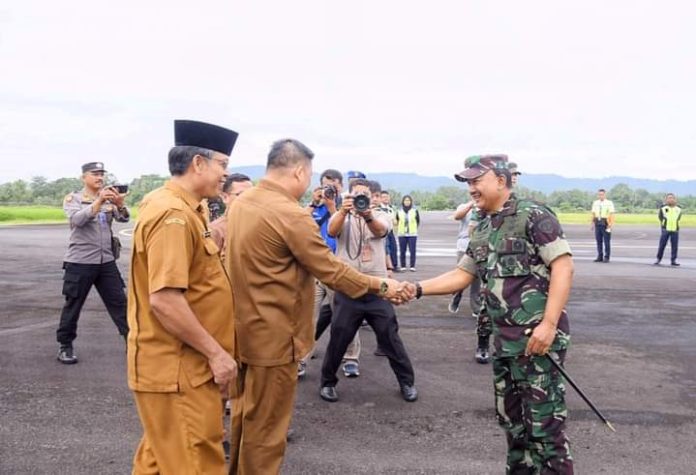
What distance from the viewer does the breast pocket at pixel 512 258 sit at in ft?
10.8

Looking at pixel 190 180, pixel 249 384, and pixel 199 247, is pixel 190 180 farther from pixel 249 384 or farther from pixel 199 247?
pixel 249 384

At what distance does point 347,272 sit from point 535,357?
1128mm

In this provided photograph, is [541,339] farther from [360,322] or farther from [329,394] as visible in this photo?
[329,394]

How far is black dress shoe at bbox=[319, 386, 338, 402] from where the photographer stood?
17.3 feet

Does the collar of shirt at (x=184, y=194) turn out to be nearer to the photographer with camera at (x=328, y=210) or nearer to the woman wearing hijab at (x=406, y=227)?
the photographer with camera at (x=328, y=210)

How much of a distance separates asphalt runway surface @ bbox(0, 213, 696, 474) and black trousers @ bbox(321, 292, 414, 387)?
268 mm

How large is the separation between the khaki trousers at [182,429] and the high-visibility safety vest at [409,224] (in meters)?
12.4

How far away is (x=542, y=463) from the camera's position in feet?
10.9

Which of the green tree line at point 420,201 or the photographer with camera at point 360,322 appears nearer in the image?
the photographer with camera at point 360,322

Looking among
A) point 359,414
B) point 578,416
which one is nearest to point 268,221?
point 359,414

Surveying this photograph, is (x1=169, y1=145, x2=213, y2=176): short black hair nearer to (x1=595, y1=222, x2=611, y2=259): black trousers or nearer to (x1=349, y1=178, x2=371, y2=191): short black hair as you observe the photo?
(x1=349, y1=178, x2=371, y2=191): short black hair

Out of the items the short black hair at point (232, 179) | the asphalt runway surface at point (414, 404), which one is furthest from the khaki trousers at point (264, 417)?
the short black hair at point (232, 179)

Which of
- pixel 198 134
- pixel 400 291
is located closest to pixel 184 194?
pixel 198 134

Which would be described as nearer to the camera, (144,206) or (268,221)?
(144,206)
